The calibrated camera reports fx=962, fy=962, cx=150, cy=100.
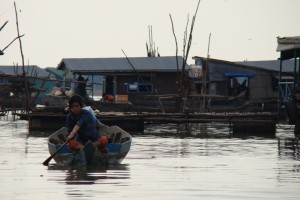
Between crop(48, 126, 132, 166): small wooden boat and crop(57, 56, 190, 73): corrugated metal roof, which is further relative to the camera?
crop(57, 56, 190, 73): corrugated metal roof

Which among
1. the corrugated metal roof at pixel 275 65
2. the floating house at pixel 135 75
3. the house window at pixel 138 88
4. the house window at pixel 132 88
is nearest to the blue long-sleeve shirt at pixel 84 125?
the floating house at pixel 135 75

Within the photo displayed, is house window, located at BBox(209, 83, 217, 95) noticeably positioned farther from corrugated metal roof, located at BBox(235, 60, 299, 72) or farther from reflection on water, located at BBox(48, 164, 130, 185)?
reflection on water, located at BBox(48, 164, 130, 185)

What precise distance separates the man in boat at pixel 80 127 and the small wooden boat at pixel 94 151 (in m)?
0.18

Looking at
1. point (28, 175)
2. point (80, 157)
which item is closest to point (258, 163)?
point (80, 157)

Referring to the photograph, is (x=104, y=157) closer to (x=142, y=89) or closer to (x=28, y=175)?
(x=28, y=175)

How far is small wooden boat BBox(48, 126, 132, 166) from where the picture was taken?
694 inches

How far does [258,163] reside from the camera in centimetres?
1973

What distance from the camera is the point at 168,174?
16.8 metres

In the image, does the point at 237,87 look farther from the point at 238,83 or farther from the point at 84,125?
the point at 84,125

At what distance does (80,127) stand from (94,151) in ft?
1.72

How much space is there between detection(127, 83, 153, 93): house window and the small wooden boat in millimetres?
31899

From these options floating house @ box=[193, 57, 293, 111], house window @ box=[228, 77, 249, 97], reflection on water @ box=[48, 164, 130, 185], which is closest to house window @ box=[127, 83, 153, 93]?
floating house @ box=[193, 57, 293, 111]

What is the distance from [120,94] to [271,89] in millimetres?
Answer: 9104

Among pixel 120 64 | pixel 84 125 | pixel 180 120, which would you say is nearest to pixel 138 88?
pixel 120 64
